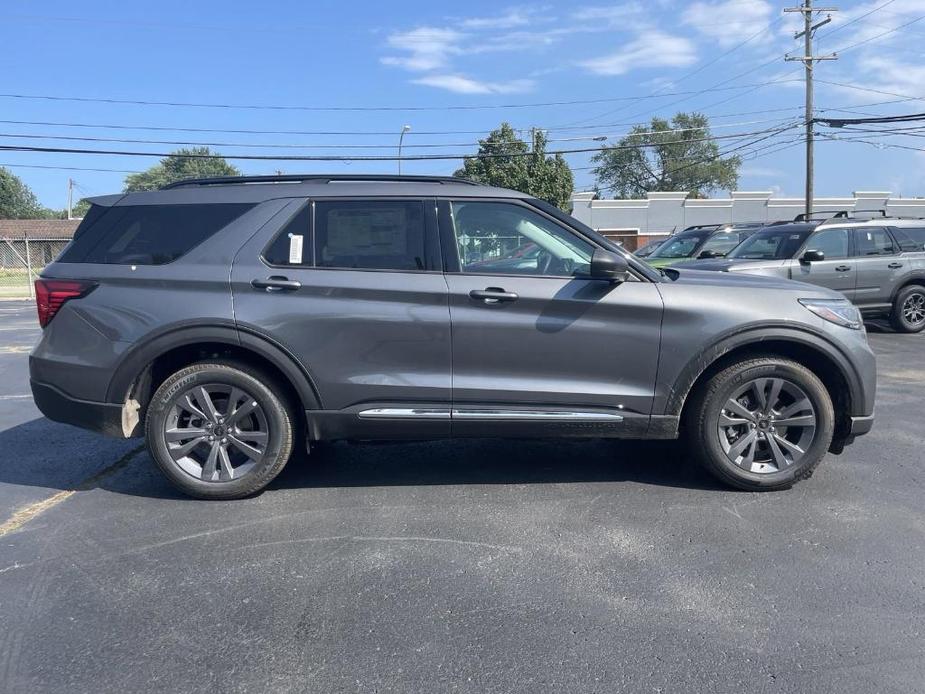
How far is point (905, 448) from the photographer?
540 centimetres

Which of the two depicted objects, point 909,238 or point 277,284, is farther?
point 909,238

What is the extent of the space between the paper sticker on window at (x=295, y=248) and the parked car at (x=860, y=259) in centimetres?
818

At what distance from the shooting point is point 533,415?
427cm

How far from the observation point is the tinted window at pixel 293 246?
4.34 m

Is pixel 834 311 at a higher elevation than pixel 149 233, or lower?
lower

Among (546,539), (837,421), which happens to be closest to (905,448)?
(837,421)

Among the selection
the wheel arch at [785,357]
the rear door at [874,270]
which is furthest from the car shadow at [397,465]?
the rear door at [874,270]

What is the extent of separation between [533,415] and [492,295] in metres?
0.76

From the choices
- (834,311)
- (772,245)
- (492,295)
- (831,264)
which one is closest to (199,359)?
(492,295)

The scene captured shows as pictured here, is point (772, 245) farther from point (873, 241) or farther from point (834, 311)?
point (834, 311)

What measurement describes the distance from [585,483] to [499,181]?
36.1m

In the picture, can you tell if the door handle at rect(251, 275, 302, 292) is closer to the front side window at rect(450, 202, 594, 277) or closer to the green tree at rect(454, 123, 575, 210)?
the front side window at rect(450, 202, 594, 277)

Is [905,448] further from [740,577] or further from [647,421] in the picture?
[740,577]

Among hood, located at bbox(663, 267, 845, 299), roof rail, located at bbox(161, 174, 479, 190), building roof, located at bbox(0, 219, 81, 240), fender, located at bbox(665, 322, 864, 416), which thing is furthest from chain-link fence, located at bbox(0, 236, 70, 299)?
fender, located at bbox(665, 322, 864, 416)
